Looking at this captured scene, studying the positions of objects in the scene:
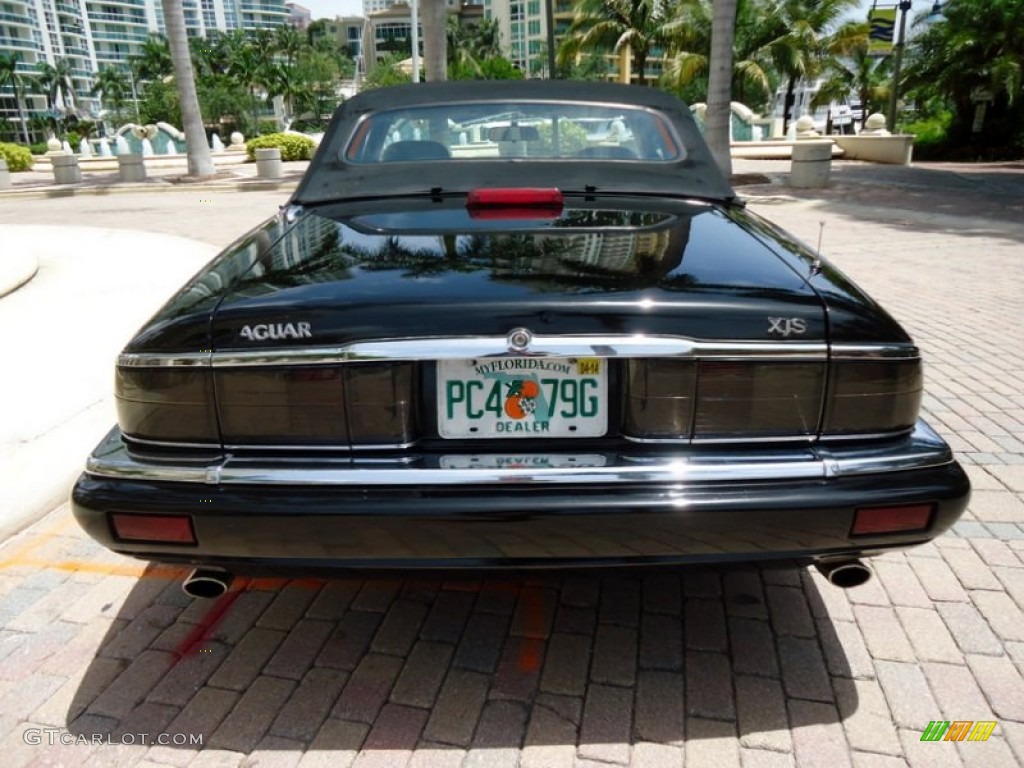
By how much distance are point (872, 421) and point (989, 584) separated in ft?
4.05

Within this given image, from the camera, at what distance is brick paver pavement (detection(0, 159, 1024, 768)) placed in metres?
2.10

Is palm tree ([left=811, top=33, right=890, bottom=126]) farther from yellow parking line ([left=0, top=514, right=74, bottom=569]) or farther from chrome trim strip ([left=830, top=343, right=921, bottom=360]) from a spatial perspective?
yellow parking line ([left=0, top=514, right=74, bottom=569])

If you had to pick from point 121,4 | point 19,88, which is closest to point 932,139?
point 19,88

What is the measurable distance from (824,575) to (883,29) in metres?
28.4

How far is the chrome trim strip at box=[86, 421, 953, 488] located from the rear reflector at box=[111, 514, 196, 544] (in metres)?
0.10

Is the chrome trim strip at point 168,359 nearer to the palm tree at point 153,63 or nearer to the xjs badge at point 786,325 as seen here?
the xjs badge at point 786,325

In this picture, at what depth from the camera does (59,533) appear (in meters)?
3.28

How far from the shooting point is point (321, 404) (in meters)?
1.98

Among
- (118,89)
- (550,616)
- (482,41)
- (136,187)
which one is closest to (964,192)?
(550,616)

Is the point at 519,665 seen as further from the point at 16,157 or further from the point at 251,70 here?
the point at 251,70

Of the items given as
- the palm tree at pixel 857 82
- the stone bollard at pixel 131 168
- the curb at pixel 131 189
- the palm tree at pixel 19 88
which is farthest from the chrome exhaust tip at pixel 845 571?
the palm tree at pixel 19 88

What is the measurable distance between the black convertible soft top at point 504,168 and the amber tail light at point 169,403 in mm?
1324

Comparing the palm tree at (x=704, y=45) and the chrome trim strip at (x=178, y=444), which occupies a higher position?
the palm tree at (x=704, y=45)

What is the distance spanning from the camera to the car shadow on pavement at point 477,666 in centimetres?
215
